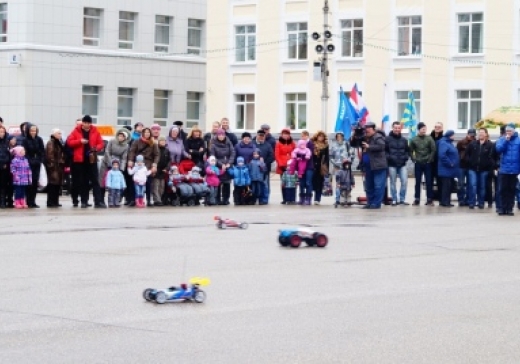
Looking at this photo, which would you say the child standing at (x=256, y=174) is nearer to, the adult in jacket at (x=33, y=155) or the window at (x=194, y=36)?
the adult in jacket at (x=33, y=155)

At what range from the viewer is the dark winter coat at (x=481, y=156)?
31219 mm

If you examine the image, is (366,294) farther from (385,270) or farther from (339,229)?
(339,229)

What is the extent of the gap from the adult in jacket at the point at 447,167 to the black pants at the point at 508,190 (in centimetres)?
323

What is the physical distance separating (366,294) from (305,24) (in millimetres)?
51432

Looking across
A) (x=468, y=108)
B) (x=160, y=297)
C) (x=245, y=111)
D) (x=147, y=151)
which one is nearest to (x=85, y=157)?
(x=147, y=151)

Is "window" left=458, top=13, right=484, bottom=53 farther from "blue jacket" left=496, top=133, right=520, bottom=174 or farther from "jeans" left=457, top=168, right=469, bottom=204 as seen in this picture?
"blue jacket" left=496, top=133, right=520, bottom=174

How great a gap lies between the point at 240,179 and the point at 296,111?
33093 mm

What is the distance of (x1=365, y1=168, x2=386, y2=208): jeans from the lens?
30750 millimetres

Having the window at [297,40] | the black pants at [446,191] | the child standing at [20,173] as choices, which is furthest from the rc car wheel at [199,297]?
the window at [297,40]

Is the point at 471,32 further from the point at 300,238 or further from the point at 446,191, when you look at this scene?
the point at 300,238

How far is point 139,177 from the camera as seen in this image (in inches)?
1186

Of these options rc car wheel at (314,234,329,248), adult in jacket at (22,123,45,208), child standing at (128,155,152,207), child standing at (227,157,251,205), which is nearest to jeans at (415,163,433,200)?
child standing at (227,157,251,205)

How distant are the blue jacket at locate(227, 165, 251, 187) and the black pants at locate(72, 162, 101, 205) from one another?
3500 millimetres

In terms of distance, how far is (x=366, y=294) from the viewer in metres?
13.8
